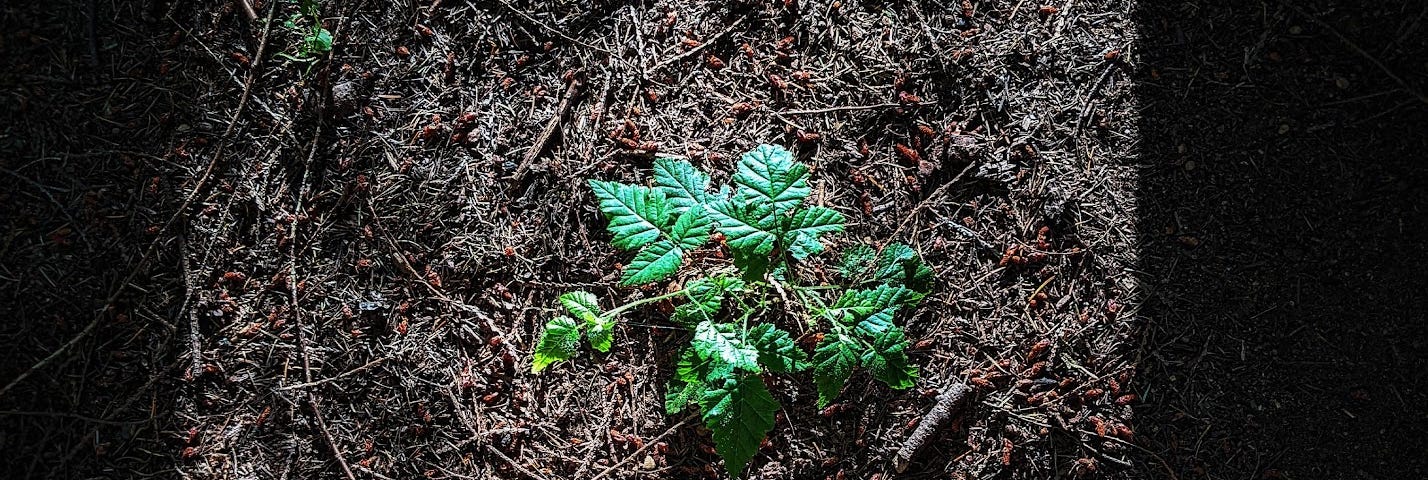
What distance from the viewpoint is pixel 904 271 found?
235 centimetres

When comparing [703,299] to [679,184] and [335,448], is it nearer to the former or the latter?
[679,184]

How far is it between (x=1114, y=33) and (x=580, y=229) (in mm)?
1784

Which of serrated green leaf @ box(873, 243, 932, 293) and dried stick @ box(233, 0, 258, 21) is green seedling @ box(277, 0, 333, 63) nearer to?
dried stick @ box(233, 0, 258, 21)

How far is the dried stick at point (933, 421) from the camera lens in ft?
8.34

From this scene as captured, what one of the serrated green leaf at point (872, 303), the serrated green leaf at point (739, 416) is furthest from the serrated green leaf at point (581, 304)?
the serrated green leaf at point (872, 303)

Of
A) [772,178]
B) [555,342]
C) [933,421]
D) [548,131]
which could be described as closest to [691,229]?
[772,178]

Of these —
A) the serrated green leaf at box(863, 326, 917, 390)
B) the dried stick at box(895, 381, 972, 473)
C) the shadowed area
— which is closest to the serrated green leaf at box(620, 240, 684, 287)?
the serrated green leaf at box(863, 326, 917, 390)

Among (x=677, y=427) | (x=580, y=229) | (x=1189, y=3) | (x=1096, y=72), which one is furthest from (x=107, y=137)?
(x=1189, y=3)

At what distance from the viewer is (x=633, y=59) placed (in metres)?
2.72

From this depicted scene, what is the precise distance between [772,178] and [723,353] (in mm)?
459

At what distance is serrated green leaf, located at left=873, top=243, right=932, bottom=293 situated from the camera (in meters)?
2.34

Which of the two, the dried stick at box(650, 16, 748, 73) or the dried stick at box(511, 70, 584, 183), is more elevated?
the dried stick at box(650, 16, 748, 73)

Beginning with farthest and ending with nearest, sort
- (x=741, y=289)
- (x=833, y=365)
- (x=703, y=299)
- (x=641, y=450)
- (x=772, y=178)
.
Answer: (x=641, y=450) → (x=741, y=289) → (x=703, y=299) → (x=833, y=365) → (x=772, y=178)

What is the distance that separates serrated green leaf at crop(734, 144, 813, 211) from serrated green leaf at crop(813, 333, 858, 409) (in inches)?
15.8
